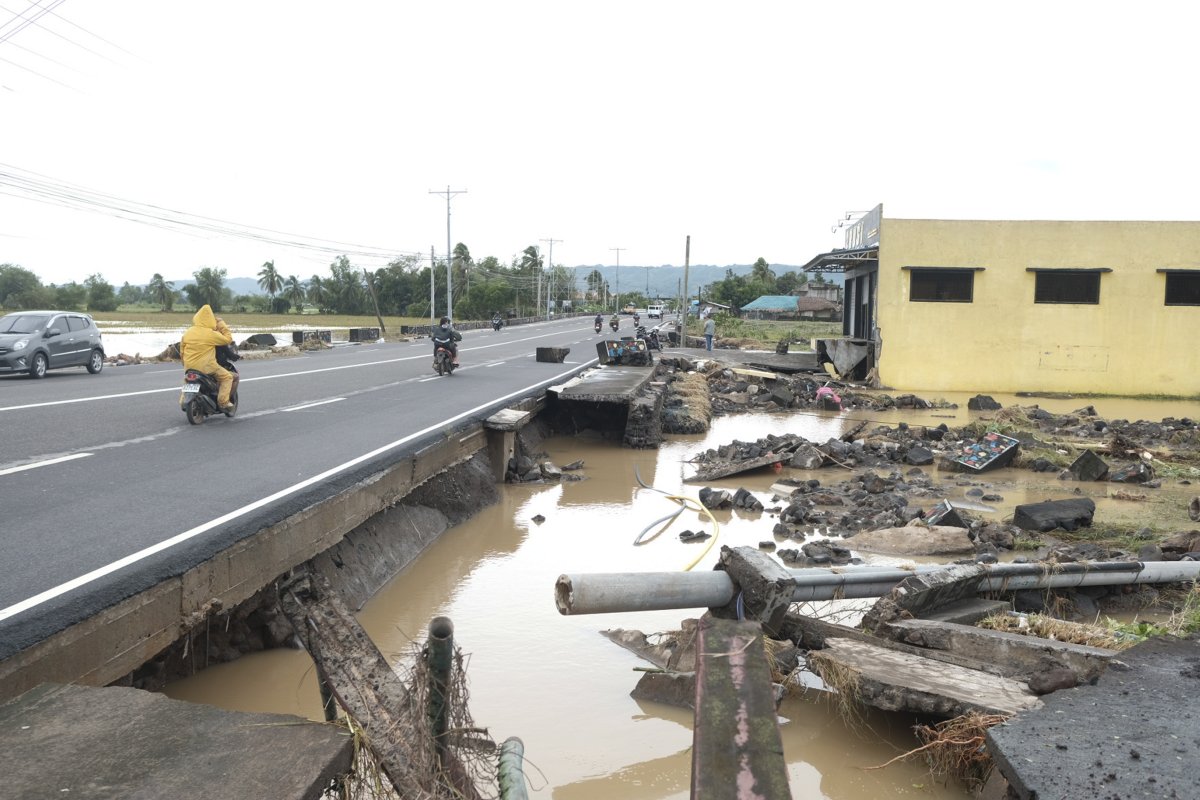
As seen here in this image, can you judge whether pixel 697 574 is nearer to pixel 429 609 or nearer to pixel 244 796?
pixel 244 796

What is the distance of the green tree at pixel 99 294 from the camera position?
285ft

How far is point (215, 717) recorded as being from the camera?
3.69 meters

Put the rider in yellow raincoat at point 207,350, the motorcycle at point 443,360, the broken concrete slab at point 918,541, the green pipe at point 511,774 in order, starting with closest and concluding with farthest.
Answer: the green pipe at point 511,774
the broken concrete slab at point 918,541
the rider in yellow raincoat at point 207,350
the motorcycle at point 443,360

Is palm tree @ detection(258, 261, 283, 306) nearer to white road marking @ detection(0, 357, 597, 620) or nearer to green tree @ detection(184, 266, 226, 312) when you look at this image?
green tree @ detection(184, 266, 226, 312)

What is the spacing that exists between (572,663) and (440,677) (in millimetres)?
3576

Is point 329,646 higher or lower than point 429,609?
higher

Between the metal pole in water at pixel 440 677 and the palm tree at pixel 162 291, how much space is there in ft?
341

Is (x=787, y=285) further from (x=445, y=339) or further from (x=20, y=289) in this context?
(x=445, y=339)

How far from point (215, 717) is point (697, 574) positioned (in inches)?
90.3

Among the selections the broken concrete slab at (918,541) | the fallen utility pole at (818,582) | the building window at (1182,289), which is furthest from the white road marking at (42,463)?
the building window at (1182,289)

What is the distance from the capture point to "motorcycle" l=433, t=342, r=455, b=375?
21.6 meters

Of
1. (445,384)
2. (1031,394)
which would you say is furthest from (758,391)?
(445,384)

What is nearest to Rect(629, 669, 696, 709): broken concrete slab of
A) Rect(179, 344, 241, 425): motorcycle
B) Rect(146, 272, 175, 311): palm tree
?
Rect(179, 344, 241, 425): motorcycle

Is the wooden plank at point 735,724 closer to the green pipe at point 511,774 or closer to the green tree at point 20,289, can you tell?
the green pipe at point 511,774
